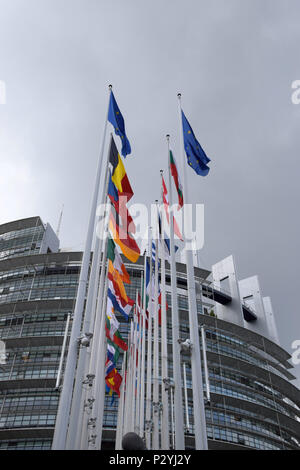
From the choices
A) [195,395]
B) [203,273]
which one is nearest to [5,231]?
[203,273]

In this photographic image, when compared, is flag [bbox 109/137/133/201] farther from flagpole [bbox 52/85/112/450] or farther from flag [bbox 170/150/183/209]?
flagpole [bbox 52/85/112/450]

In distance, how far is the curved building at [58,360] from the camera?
31953 millimetres

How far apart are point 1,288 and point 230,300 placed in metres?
28.7

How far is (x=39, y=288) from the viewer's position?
4084 centimetres

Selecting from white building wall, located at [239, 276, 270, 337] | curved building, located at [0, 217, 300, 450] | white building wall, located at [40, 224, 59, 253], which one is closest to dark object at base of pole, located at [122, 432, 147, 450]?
curved building, located at [0, 217, 300, 450]

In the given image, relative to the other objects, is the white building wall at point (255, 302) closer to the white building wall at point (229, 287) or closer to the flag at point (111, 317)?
the white building wall at point (229, 287)

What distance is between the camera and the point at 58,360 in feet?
113

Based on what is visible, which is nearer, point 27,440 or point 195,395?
point 195,395

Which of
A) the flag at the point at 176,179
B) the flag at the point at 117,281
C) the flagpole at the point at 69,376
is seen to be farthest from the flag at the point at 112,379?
the flagpole at the point at 69,376

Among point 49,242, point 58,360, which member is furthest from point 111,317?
point 49,242

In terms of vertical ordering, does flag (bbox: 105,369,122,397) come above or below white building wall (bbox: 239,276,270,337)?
below

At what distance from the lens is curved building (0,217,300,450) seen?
105 feet

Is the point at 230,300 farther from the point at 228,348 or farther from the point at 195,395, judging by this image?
the point at 195,395
